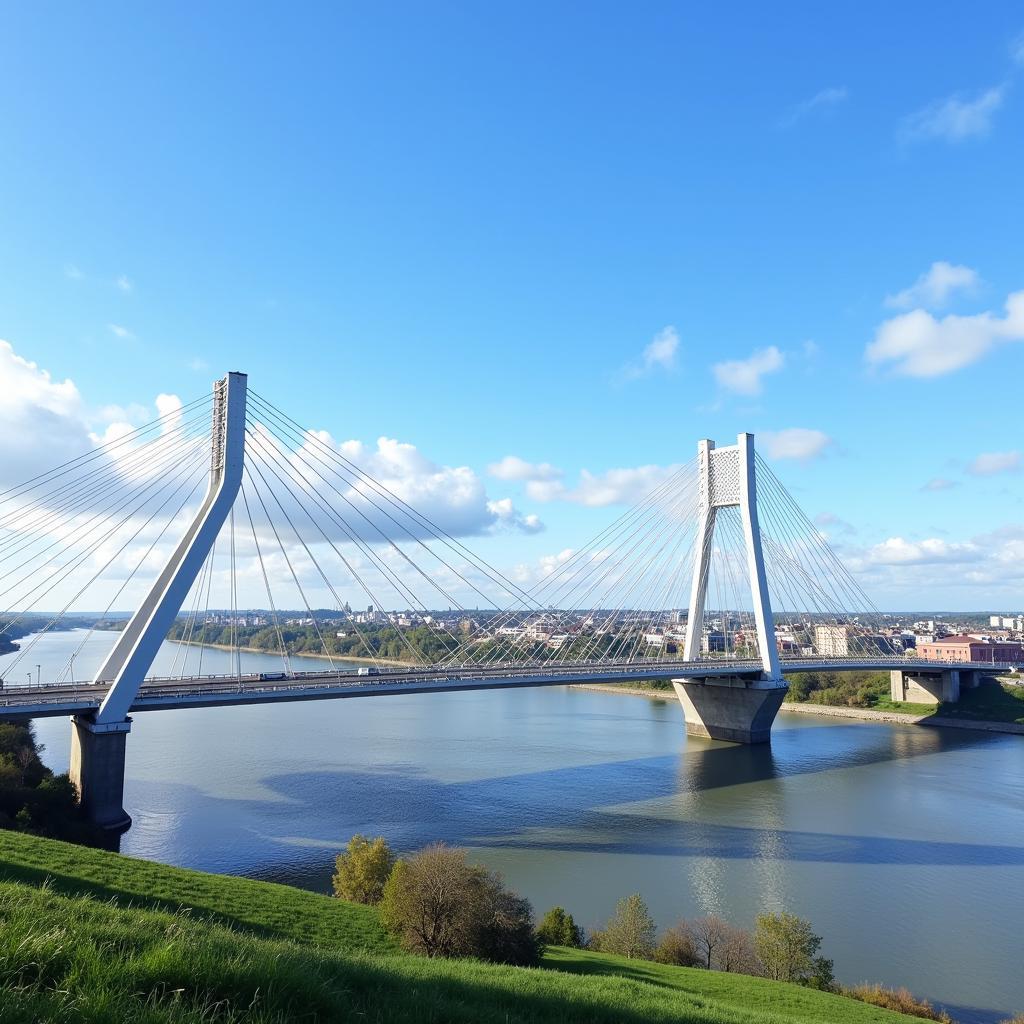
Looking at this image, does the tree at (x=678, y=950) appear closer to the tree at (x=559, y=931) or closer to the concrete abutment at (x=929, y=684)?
the tree at (x=559, y=931)

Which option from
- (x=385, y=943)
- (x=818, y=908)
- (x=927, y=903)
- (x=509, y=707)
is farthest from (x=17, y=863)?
(x=509, y=707)

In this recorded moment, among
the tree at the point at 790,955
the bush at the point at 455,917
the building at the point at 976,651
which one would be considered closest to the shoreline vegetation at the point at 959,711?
the building at the point at 976,651

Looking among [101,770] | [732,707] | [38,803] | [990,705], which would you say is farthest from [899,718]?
[38,803]

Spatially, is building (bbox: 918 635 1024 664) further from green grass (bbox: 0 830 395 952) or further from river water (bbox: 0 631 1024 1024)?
green grass (bbox: 0 830 395 952)

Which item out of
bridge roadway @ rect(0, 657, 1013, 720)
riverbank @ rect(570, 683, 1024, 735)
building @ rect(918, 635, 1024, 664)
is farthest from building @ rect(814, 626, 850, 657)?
bridge roadway @ rect(0, 657, 1013, 720)

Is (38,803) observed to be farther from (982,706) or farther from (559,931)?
(982,706)
